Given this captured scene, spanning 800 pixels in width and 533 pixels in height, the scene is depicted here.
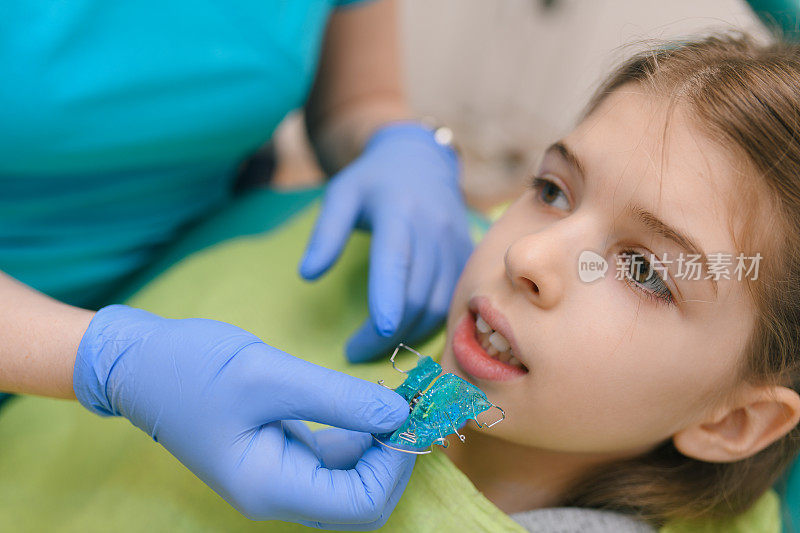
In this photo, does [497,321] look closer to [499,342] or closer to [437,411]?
[499,342]

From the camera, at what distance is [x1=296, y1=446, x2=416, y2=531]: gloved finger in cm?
74

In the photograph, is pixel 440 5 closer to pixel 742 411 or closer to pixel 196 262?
pixel 196 262

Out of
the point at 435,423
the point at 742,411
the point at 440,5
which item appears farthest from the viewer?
the point at 440,5

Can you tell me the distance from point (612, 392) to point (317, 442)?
38 centimetres

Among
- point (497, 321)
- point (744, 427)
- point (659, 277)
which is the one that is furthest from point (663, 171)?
point (744, 427)

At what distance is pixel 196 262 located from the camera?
44.8 inches

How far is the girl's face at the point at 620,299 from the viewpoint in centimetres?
72

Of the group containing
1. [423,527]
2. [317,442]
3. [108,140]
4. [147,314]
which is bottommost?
[423,527]

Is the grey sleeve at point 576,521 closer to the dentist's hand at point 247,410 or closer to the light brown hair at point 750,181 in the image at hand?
the light brown hair at point 750,181

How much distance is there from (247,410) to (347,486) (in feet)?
0.46

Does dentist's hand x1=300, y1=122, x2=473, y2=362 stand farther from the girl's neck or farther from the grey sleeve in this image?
the grey sleeve

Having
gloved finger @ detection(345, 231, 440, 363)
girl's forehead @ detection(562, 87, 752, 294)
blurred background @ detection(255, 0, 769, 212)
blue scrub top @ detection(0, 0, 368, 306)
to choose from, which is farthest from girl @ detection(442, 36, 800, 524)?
blurred background @ detection(255, 0, 769, 212)

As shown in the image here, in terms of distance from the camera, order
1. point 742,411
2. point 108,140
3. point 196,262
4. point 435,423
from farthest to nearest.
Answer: point 196,262
point 108,140
point 742,411
point 435,423

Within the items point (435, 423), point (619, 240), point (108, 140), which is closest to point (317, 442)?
point (435, 423)
